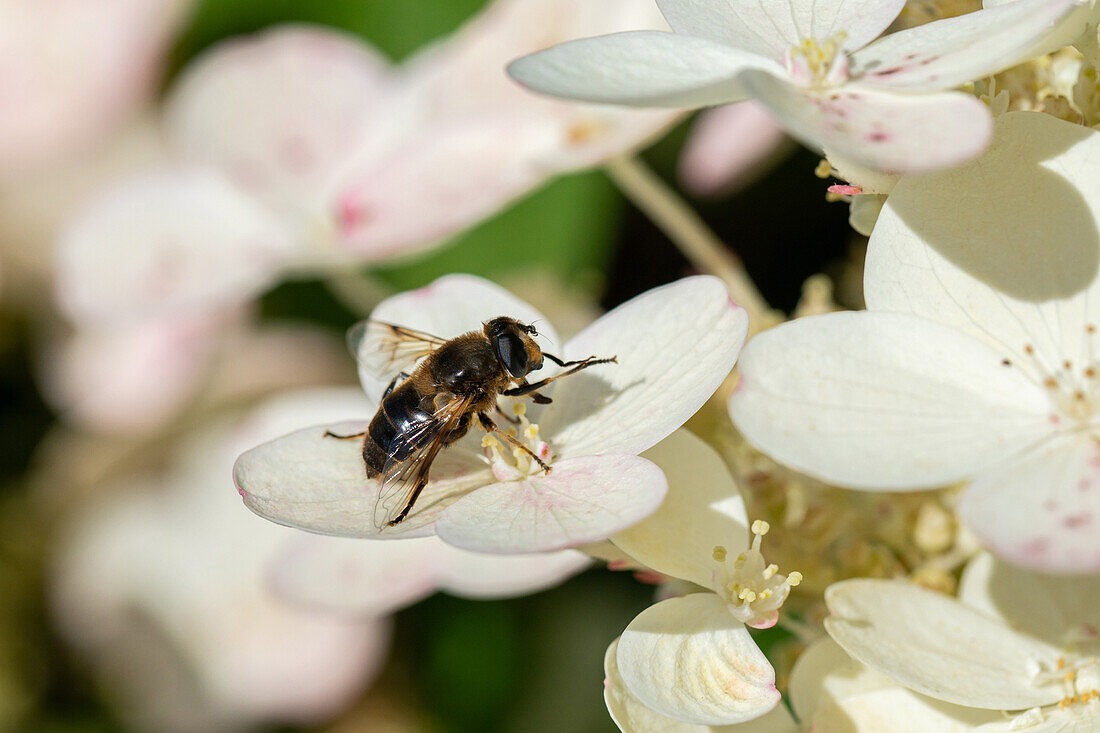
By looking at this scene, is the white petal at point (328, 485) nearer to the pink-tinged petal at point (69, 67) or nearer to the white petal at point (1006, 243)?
the white petal at point (1006, 243)

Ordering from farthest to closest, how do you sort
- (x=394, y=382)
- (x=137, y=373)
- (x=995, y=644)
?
(x=137, y=373) < (x=394, y=382) < (x=995, y=644)

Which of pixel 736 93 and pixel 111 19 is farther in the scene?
pixel 111 19

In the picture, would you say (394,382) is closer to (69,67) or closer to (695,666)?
(695,666)

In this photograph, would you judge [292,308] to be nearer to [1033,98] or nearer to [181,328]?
[181,328]

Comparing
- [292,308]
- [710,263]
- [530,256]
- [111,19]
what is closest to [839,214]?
[530,256]

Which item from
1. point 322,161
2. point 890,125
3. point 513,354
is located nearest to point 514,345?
point 513,354

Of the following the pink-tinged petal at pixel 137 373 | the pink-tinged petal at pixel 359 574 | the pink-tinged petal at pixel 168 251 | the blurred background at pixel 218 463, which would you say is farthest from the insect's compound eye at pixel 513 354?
the pink-tinged petal at pixel 137 373
